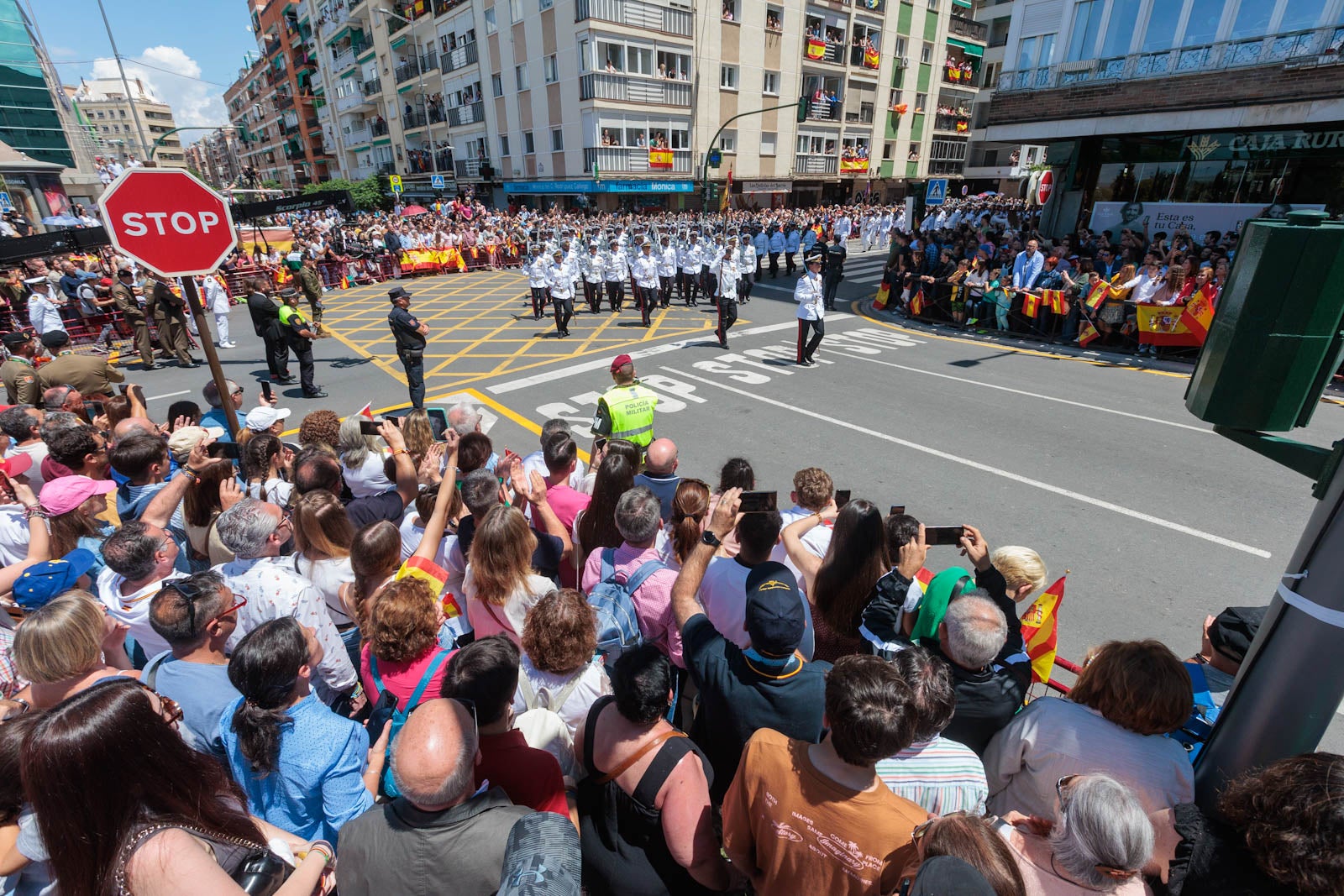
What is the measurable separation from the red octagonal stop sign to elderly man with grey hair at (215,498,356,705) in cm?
183

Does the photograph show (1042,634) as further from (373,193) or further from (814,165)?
(373,193)

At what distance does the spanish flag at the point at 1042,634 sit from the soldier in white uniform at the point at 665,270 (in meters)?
14.2

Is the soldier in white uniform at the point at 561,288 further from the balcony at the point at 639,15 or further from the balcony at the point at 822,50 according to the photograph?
the balcony at the point at 822,50

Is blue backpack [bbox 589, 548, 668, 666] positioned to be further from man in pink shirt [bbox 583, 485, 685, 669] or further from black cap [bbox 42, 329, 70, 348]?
black cap [bbox 42, 329, 70, 348]

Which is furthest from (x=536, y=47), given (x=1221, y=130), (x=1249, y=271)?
(x=1249, y=271)

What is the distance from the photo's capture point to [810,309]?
35.6ft

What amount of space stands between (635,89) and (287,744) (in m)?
37.1

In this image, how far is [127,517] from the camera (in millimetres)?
4414

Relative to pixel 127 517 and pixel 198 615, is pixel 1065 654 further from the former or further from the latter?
pixel 127 517

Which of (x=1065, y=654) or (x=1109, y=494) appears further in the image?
(x=1109, y=494)

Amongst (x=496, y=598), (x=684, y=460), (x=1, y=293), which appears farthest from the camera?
(x=1, y=293)

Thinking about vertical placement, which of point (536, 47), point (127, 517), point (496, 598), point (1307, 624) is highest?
point (536, 47)

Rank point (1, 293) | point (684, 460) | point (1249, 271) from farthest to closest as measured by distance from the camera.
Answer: point (1, 293) < point (684, 460) < point (1249, 271)

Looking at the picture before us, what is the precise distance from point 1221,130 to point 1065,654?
709 inches
